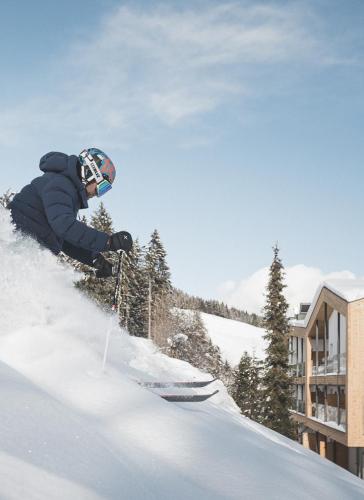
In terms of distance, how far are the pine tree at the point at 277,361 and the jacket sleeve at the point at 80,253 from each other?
98.0 feet

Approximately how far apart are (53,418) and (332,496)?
1.70 metres

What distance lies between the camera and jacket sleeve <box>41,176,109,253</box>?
4477 mm

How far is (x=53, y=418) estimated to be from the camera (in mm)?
2027

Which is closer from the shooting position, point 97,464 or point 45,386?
point 97,464

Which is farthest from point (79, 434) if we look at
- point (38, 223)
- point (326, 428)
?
point (326, 428)

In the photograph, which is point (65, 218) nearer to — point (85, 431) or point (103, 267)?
point (103, 267)

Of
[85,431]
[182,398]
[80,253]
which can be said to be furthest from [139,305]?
[85,431]

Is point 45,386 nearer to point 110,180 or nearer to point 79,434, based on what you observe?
point 79,434

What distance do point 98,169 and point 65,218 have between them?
80 cm

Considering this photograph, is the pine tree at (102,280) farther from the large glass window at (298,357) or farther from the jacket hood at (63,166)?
the jacket hood at (63,166)

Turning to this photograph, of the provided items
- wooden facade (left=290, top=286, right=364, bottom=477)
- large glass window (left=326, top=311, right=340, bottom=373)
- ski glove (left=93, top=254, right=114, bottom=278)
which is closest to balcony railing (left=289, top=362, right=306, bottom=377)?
wooden facade (left=290, top=286, right=364, bottom=477)

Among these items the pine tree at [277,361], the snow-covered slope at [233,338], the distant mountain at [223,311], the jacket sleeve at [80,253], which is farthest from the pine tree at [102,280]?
the distant mountain at [223,311]

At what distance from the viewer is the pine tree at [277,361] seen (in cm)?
3366

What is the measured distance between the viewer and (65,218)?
449 cm
